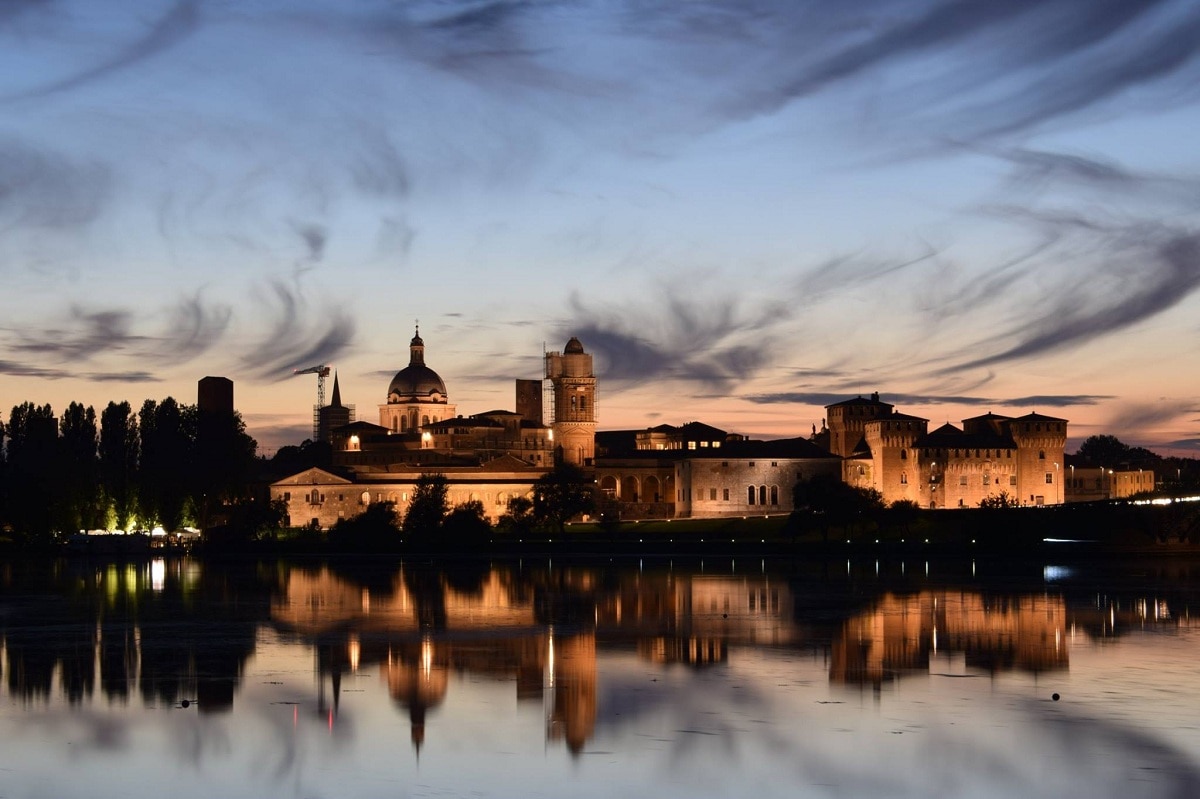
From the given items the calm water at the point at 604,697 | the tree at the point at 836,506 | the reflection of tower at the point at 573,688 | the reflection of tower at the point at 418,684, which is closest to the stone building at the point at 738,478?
the tree at the point at 836,506

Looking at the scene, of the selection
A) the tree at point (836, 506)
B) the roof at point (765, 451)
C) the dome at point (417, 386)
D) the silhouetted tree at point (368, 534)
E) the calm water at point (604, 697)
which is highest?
the dome at point (417, 386)

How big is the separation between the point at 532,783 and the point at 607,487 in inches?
3188

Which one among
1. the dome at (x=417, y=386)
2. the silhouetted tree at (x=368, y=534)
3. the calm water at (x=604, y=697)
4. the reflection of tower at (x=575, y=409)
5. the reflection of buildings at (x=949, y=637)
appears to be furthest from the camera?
the dome at (x=417, y=386)

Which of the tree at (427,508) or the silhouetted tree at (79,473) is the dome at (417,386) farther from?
the silhouetted tree at (79,473)

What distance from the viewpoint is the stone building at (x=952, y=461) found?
85500 mm

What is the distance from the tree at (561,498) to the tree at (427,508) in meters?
4.28

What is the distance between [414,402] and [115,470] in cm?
3177

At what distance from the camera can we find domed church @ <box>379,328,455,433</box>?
10544cm

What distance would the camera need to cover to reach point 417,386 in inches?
4178

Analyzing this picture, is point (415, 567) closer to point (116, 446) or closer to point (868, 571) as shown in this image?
point (868, 571)

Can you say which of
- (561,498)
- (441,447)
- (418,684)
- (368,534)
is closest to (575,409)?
(441,447)

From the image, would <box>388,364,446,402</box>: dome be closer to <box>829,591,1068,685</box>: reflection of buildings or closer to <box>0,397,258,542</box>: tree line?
<box>0,397,258,542</box>: tree line

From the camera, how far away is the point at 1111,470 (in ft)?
379

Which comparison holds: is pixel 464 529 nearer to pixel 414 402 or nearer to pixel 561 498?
pixel 561 498
